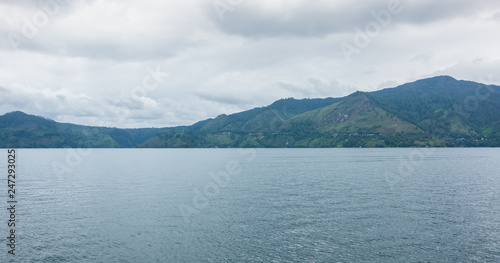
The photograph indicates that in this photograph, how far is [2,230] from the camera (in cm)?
5275

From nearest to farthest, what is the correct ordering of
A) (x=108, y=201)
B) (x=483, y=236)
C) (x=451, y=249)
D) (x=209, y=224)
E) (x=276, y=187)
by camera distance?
(x=451, y=249), (x=483, y=236), (x=209, y=224), (x=108, y=201), (x=276, y=187)

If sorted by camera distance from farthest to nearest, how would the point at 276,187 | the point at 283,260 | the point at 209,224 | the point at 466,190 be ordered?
the point at 276,187, the point at 466,190, the point at 209,224, the point at 283,260

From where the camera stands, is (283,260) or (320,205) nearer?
(283,260)

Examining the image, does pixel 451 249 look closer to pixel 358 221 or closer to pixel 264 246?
pixel 358 221

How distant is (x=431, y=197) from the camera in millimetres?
81625

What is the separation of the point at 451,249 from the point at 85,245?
52.5m

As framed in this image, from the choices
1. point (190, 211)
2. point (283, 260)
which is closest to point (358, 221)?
point (283, 260)

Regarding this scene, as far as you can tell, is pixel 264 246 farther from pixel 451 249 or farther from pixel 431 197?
pixel 431 197

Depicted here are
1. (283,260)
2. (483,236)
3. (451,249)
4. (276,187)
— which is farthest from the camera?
(276,187)

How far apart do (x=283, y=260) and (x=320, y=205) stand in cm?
3374

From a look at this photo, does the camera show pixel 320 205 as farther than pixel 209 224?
Yes

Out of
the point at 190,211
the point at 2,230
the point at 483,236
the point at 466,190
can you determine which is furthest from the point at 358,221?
the point at 2,230

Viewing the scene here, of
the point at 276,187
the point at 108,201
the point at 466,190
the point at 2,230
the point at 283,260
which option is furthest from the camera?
the point at 276,187

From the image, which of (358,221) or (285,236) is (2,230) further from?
(358,221)
